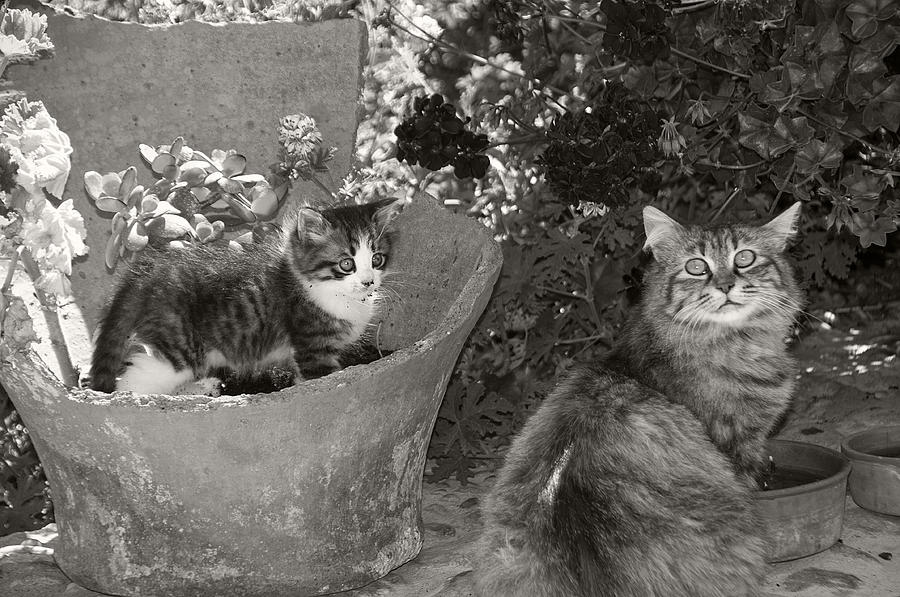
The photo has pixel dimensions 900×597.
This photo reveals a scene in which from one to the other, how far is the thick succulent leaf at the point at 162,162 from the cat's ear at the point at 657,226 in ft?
5.64

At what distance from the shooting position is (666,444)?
278 cm

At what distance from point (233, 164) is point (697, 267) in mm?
1714

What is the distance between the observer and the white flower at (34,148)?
9.34 feet

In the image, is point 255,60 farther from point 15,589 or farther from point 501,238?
point 15,589

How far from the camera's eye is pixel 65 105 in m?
3.87

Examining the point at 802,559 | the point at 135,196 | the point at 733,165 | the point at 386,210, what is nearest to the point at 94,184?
the point at 135,196

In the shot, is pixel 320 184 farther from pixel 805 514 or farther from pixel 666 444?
pixel 805 514

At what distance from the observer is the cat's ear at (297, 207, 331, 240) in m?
3.32

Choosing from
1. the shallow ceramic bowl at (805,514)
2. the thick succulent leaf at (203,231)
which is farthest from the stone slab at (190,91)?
the shallow ceramic bowl at (805,514)

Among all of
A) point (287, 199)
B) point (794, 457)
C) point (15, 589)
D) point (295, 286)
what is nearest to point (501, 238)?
point (287, 199)

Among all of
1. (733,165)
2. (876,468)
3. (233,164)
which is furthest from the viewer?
(733,165)

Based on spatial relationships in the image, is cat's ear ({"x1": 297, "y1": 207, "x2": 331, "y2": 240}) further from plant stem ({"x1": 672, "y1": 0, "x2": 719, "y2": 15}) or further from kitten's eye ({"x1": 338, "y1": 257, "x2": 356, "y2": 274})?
plant stem ({"x1": 672, "y1": 0, "x2": 719, "y2": 15})

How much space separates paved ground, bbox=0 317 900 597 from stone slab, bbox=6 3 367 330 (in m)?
1.07

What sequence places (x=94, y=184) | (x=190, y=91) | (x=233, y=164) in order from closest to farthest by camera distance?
(x=94, y=184), (x=233, y=164), (x=190, y=91)
